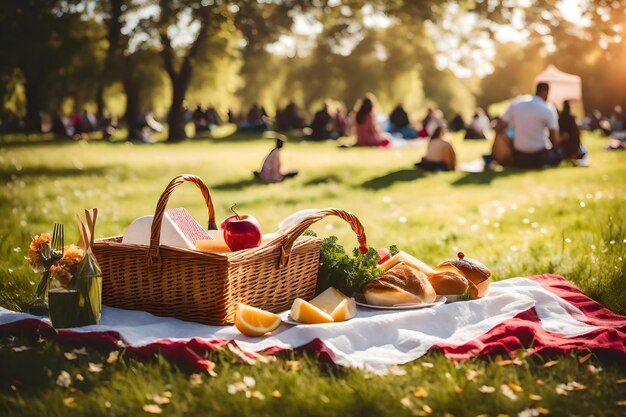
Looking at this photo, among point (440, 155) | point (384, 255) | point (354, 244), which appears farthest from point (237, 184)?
point (384, 255)

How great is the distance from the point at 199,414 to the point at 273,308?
1759mm

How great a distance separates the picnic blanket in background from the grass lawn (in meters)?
0.11

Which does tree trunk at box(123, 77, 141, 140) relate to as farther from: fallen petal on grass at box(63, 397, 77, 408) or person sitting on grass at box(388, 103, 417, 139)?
fallen petal on grass at box(63, 397, 77, 408)

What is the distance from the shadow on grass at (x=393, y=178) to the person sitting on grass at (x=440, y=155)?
31cm

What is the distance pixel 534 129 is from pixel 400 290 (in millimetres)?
11622

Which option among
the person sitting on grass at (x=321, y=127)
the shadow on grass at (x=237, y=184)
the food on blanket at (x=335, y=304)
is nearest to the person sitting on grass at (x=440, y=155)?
the shadow on grass at (x=237, y=184)

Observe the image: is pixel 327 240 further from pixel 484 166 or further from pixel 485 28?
pixel 485 28

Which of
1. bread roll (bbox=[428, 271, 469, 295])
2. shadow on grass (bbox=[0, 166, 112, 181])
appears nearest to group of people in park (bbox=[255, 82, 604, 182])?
shadow on grass (bbox=[0, 166, 112, 181])

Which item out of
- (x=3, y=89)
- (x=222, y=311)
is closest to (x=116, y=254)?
(x=222, y=311)

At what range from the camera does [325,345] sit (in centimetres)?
450

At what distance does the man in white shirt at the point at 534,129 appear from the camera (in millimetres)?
16031

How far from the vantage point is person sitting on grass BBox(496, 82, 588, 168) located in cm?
1603

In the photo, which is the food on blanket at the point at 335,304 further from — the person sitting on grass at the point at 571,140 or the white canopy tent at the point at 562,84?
the white canopy tent at the point at 562,84

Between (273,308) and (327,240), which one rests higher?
(327,240)
